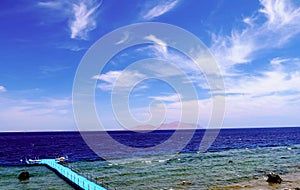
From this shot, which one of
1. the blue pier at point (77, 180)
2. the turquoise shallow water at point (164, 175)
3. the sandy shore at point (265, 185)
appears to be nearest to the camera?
the blue pier at point (77, 180)

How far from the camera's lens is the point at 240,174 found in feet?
135

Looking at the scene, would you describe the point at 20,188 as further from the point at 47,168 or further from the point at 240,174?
the point at 240,174

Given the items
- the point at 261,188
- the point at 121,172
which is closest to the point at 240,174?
the point at 261,188

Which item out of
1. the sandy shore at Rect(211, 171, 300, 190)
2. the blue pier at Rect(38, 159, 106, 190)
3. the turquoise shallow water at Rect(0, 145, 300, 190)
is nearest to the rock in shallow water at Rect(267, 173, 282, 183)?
the sandy shore at Rect(211, 171, 300, 190)

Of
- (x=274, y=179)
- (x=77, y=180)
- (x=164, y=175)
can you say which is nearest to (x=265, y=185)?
(x=274, y=179)

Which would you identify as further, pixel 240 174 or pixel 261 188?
pixel 240 174

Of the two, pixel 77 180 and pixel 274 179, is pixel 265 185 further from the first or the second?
pixel 77 180

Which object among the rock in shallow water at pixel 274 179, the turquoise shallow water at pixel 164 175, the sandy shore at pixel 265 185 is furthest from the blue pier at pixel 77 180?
the rock in shallow water at pixel 274 179

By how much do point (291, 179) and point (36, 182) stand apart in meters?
32.1

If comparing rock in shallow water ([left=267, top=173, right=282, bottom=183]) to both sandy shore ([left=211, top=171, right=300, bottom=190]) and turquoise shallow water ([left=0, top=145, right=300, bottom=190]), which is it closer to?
sandy shore ([left=211, top=171, right=300, bottom=190])

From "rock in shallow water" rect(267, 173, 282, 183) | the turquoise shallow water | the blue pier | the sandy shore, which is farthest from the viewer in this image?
the turquoise shallow water

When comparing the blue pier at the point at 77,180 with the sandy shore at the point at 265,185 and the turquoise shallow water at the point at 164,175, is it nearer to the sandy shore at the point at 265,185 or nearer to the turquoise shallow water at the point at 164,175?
the turquoise shallow water at the point at 164,175

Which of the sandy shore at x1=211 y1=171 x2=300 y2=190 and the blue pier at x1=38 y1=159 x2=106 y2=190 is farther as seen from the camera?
the sandy shore at x1=211 y1=171 x2=300 y2=190

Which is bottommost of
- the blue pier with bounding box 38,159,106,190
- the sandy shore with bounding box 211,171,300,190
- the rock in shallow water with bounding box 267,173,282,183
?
the sandy shore with bounding box 211,171,300,190
